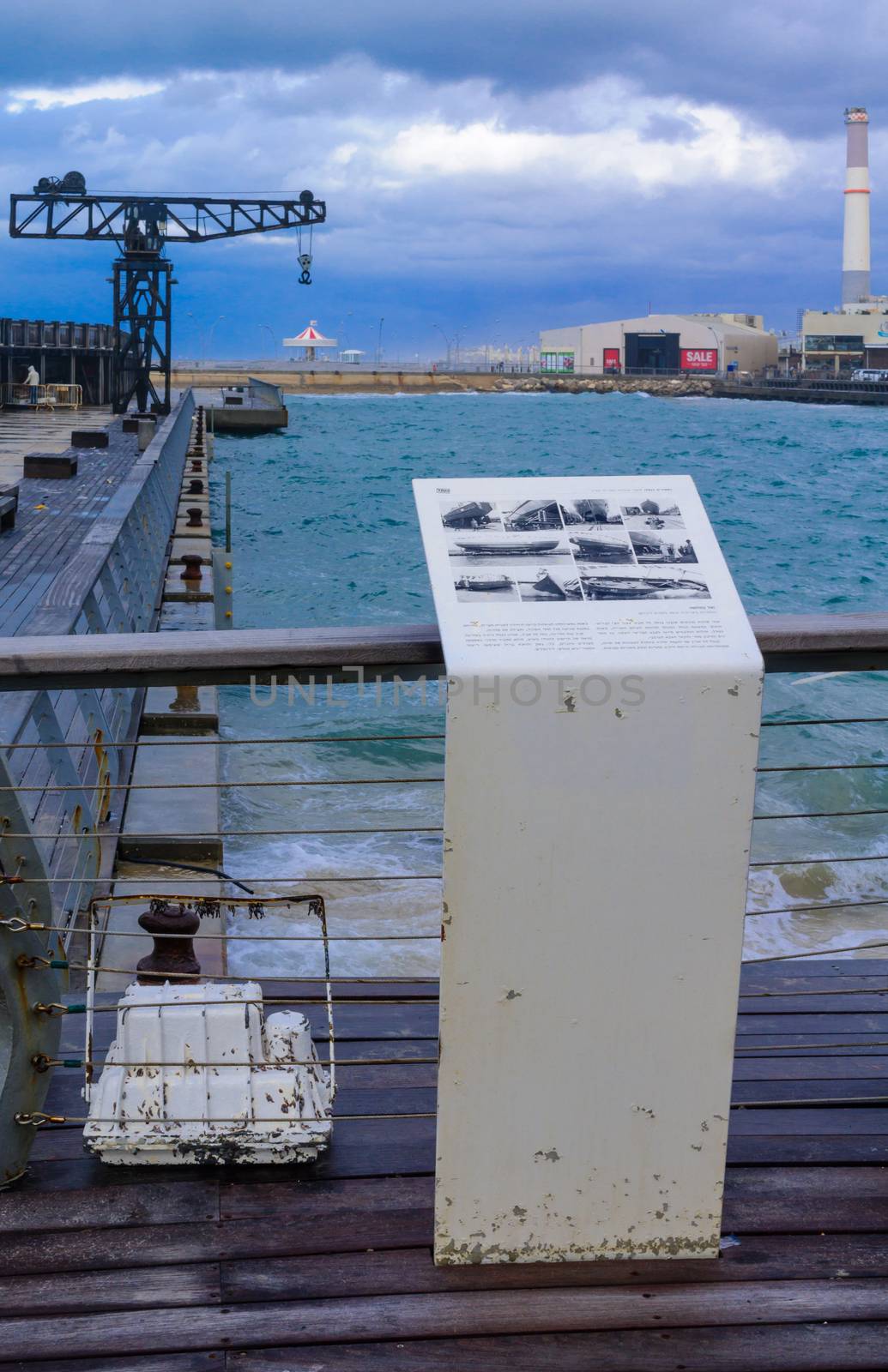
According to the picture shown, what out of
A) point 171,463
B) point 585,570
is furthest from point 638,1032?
point 171,463

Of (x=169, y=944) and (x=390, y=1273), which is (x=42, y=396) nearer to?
(x=169, y=944)

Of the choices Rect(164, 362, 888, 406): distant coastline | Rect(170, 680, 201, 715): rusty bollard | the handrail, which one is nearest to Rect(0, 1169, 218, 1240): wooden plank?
the handrail

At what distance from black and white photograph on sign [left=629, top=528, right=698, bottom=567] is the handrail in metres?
0.19

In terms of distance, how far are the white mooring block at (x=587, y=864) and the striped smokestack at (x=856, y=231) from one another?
13882cm

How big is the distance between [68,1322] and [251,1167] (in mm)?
529

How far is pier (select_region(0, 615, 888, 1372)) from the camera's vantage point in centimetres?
235

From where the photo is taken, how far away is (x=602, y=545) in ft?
8.20

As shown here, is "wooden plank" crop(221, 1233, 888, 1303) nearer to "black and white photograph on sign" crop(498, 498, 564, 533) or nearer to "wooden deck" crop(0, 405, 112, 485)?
"black and white photograph on sign" crop(498, 498, 564, 533)

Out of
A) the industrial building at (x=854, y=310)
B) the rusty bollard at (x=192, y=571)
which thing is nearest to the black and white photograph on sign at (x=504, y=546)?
the rusty bollard at (x=192, y=571)

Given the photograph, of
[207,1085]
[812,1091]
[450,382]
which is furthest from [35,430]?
[450,382]

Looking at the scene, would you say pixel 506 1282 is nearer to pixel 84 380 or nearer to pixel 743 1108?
pixel 743 1108

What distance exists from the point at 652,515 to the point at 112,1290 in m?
1.62

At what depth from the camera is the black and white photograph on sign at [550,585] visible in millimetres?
2414

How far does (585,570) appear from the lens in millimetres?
2453
